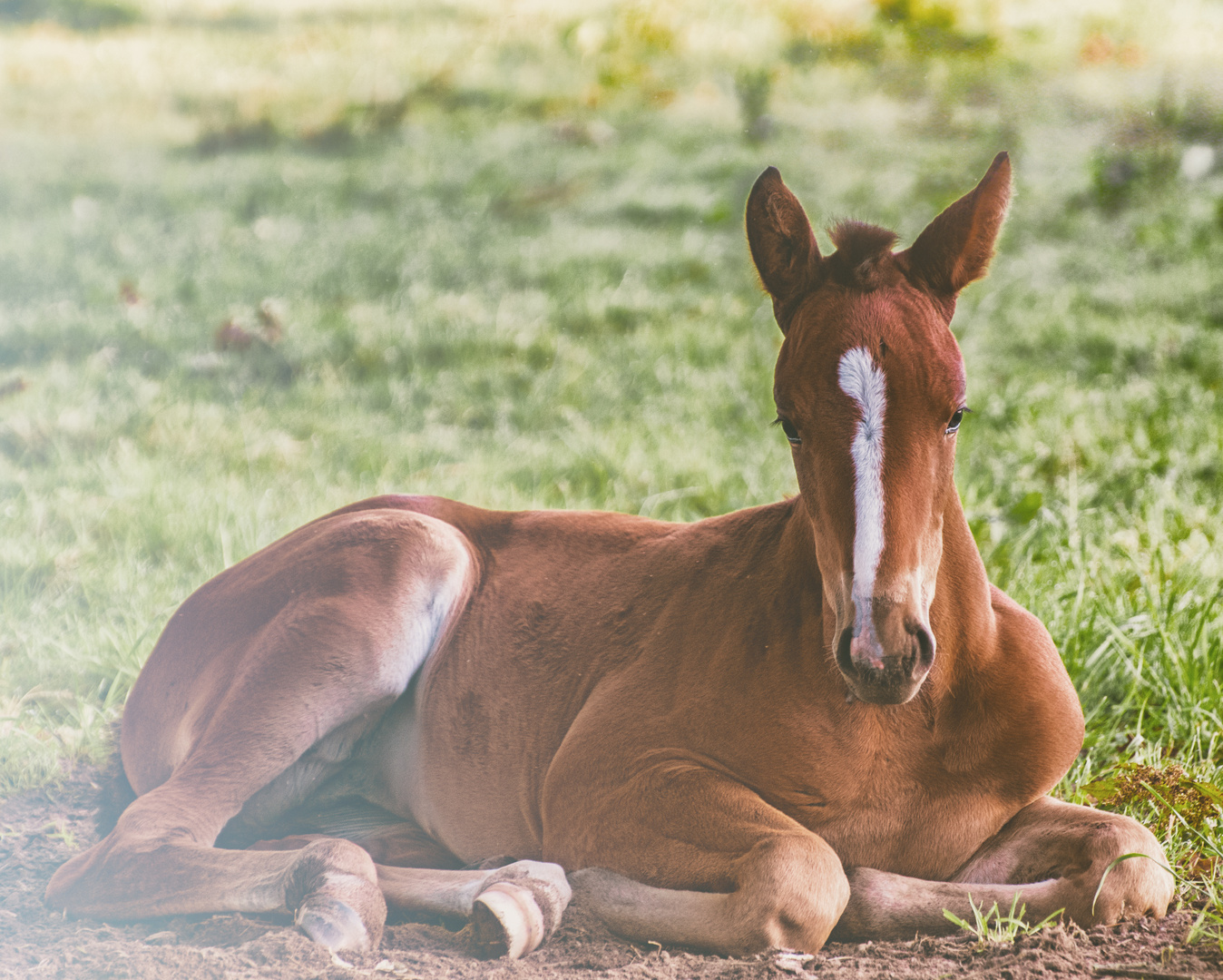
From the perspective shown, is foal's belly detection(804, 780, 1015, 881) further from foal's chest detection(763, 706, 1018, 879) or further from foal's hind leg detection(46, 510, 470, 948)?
foal's hind leg detection(46, 510, 470, 948)

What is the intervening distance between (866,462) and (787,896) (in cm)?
93

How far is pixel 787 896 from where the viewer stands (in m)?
2.16

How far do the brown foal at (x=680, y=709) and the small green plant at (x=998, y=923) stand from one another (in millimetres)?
39

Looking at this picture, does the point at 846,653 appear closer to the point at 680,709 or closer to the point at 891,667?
the point at 891,667

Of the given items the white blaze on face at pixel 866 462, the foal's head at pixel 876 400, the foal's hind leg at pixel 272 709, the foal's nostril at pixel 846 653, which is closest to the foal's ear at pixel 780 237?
the foal's head at pixel 876 400

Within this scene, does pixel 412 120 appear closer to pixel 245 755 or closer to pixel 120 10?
pixel 120 10

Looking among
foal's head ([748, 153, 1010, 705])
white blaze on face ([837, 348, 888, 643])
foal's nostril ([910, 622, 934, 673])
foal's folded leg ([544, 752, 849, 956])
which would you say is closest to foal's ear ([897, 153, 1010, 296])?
foal's head ([748, 153, 1010, 705])

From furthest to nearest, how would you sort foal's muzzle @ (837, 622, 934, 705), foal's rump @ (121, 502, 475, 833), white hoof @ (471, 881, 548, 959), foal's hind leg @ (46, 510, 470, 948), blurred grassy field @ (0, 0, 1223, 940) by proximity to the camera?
blurred grassy field @ (0, 0, 1223, 940)
foal's rump @ (121, 502, 475, 833)
foal's hind leg @ (46, 510, 470, 948)
white hoof @ (471, 881, 548, 959)
foal's muzzle @ (837, 622, 934, 705)

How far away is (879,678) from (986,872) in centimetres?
95

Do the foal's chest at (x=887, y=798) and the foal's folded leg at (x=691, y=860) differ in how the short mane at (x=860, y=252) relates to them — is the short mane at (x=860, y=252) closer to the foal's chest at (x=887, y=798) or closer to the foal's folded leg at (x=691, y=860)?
the foal's chest at (x=887, y=798)

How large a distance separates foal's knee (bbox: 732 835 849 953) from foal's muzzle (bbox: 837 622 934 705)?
515mm

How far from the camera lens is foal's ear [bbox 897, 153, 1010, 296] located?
215cm

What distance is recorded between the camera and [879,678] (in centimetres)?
184

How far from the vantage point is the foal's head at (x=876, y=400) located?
188 centimetres
